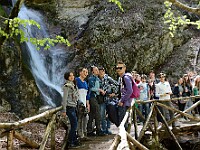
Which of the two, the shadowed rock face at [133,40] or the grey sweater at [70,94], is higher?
the shadowed rock face at [133,40]

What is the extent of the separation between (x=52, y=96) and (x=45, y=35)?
574cm

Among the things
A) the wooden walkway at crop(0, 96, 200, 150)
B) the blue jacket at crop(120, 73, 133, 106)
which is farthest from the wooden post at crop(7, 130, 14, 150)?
the blue jacket at crop(120, 73, 133, 106)

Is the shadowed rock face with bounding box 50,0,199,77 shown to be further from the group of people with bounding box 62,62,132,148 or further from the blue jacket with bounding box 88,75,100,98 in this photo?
the blue jacket with bounding box 88,75,100,98

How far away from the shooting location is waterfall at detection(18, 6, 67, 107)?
45.4 ft

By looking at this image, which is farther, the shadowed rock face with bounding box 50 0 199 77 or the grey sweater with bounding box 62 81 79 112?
the shadowed rock face with bounding box 50 0 199 77

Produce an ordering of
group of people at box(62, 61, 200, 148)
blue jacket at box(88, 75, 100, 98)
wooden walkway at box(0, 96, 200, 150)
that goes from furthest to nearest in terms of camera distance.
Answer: blue jacket at box(88, 75, 100, 98), group of people at box(62, 61, 200, 148), wooden walkway at box(0, 96, 200, 150)

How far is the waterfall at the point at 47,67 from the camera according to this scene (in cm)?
1385

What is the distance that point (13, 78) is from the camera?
39.9ft

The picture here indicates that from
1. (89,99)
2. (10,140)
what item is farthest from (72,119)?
(10,140)

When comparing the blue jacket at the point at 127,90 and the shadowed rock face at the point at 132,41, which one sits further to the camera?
the shadowed rock face at the point at 132,41

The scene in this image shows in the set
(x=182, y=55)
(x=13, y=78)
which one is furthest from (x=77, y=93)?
(x=182, y=55)

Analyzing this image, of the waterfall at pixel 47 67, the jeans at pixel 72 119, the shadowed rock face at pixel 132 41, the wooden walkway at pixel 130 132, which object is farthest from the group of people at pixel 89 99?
the shadowed rock face at pixel 132 41

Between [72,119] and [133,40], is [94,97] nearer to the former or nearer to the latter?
[72,119]

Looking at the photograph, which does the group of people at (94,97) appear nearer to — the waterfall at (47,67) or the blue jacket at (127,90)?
the blue jacket at (127,90)
